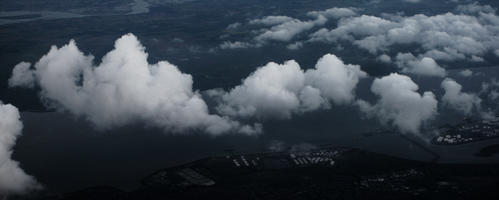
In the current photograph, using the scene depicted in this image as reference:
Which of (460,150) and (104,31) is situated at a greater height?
(104,31)

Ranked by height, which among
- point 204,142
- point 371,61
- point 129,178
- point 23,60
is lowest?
point 129,178

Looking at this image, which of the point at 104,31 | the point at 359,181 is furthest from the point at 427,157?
the point at 104,31

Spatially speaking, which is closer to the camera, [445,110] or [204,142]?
[204,142]

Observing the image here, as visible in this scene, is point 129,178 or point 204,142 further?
point 204,142

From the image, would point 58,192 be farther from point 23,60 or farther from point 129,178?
point 23,60

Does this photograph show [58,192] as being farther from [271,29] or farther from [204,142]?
[271,29]

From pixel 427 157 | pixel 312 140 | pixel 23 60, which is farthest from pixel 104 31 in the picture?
pixel 427 157

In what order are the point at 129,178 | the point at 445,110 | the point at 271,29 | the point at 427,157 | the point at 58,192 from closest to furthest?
the point at 58,192 → the point at 129,178 → the point at 427,157 → the point at 445,110 → the point at 271,29

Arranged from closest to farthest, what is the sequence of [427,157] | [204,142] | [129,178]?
[129,178] < [427,157] < [204,142]

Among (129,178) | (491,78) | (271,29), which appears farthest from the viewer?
(271,29)
